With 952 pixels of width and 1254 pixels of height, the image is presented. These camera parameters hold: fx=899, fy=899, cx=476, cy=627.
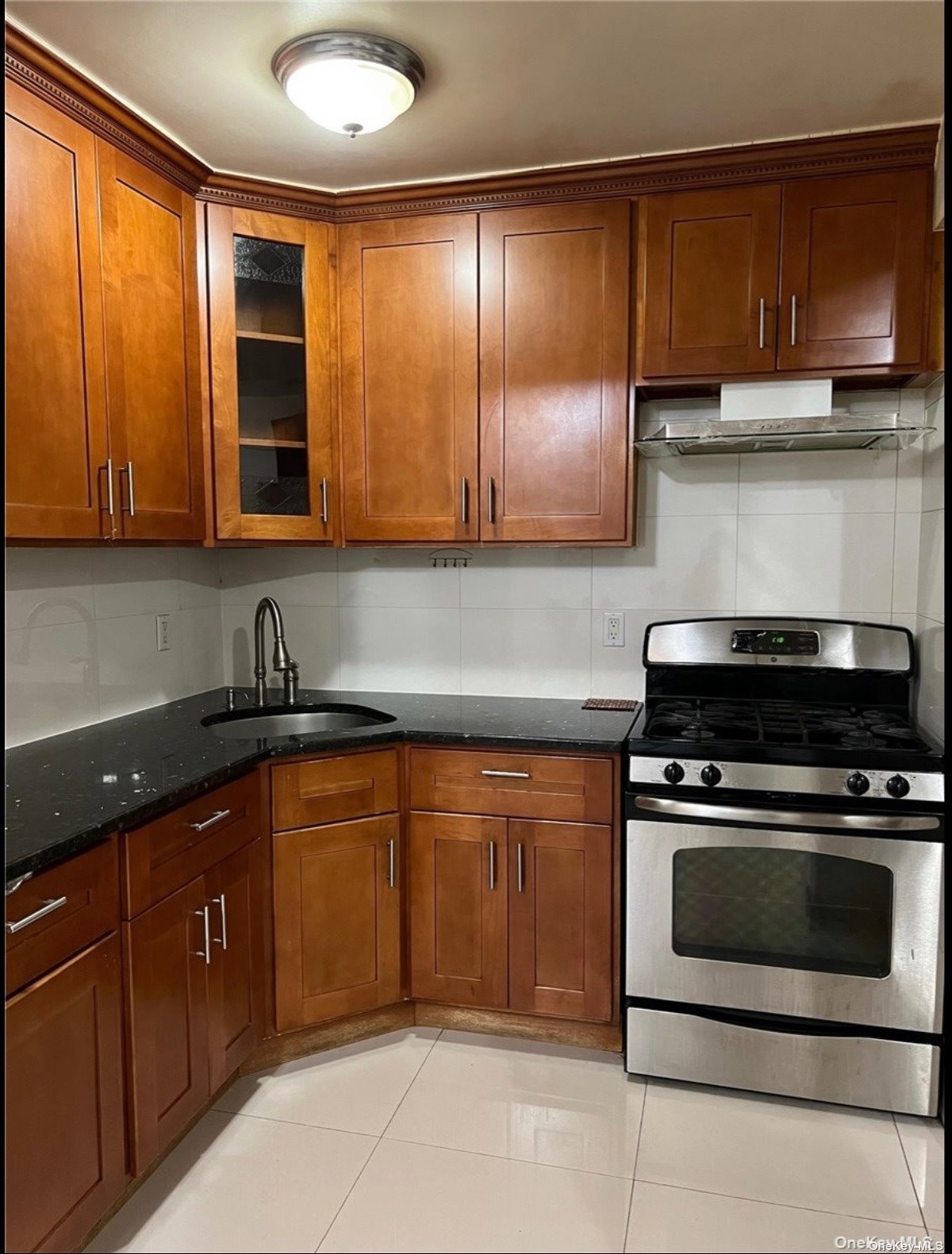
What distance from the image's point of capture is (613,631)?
250cm

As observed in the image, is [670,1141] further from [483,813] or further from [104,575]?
[104,575]

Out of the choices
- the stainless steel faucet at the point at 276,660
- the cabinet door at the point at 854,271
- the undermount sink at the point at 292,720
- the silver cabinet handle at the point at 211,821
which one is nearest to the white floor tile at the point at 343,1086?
the silver cabinet handle at the point at 211,821

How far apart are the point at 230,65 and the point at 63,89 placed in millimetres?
323

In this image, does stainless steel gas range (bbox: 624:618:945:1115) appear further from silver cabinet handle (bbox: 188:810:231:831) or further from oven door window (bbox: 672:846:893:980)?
silver cabinet handle (bbox: 188:810:231:831)

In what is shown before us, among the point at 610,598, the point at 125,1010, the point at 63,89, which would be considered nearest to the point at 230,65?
the point at 63,89

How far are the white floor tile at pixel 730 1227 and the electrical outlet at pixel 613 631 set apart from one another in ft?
4.27

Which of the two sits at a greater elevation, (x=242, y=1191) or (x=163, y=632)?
(x=163, y=632)

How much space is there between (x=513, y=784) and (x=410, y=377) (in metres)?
1.07

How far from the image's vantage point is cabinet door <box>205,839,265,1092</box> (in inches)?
72.7

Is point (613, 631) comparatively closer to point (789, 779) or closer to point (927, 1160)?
point (789, 779)

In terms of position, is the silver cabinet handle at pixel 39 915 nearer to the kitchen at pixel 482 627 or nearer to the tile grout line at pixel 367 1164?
the kitchen at pixel 482 627

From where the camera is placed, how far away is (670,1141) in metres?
1.83

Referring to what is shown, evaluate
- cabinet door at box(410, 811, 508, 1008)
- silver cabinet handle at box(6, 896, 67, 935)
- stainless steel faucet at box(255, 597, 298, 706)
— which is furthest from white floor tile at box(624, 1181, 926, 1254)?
stainless steel faucet at box(255, 597, 298, 706)

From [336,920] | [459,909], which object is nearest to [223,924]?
[336,920]
